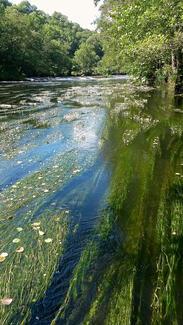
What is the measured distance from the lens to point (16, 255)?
4.12 metres

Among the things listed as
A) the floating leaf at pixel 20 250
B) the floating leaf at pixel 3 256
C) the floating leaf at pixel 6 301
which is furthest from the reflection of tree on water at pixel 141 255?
the floating leaf at pixel 3 256

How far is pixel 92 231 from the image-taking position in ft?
15.4

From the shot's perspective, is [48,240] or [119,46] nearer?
[48,240]

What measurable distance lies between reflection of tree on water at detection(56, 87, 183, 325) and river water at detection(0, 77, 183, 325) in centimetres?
1

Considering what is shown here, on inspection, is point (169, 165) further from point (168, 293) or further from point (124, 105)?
point (124, 105)

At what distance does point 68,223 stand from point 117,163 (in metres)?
2.96

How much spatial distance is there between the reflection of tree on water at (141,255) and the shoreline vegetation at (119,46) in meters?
6.93

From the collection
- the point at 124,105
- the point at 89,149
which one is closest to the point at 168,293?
the point at 89,149

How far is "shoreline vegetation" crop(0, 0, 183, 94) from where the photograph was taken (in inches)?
578

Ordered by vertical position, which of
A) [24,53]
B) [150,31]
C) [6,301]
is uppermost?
[24,53]

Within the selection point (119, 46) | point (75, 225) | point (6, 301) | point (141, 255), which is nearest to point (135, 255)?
point (141, 255)

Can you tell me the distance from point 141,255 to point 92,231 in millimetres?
891

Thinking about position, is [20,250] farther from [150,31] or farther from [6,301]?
[150,31]

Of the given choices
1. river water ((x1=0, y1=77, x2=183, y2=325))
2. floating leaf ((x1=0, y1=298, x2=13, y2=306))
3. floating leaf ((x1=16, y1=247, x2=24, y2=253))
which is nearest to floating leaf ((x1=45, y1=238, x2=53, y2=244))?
river water ((x1=0, y1=77, x2=183, y2=325))
